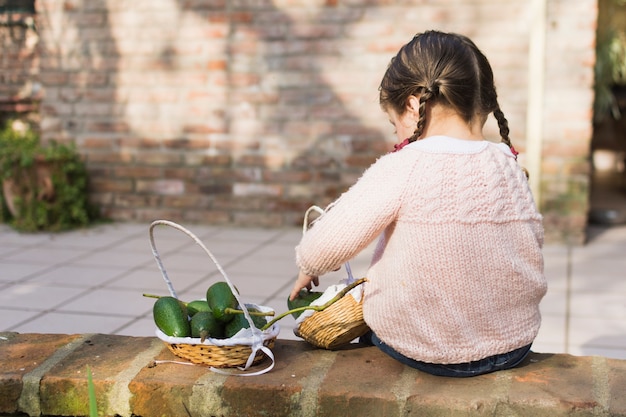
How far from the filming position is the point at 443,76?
2029mm

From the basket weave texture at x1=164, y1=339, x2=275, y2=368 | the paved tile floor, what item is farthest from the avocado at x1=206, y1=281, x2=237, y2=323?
the paved tile floor

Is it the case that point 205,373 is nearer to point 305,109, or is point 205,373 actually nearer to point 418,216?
point 418,216

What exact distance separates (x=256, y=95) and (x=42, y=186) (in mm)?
1664

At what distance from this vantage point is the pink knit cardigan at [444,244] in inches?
79.2

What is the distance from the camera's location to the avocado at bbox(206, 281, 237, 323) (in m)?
2.20

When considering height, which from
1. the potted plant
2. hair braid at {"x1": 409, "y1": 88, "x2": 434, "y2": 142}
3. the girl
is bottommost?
the potted plant

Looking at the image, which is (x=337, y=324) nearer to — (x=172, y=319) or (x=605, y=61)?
(x=172, y=319)

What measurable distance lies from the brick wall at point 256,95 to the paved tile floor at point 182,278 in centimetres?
31

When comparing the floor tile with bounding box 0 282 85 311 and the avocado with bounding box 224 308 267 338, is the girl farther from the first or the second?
the floor tile with bounding box 0 282 85 311

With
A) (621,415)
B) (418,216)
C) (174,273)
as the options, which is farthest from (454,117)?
(174,273)

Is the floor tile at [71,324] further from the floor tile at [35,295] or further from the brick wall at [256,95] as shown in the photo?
the brick wall at [256,95]

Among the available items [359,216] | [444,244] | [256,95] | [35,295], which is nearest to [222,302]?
[359,216]

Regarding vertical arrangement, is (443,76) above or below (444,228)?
above

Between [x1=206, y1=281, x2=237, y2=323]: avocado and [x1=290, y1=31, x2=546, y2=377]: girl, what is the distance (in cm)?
24
